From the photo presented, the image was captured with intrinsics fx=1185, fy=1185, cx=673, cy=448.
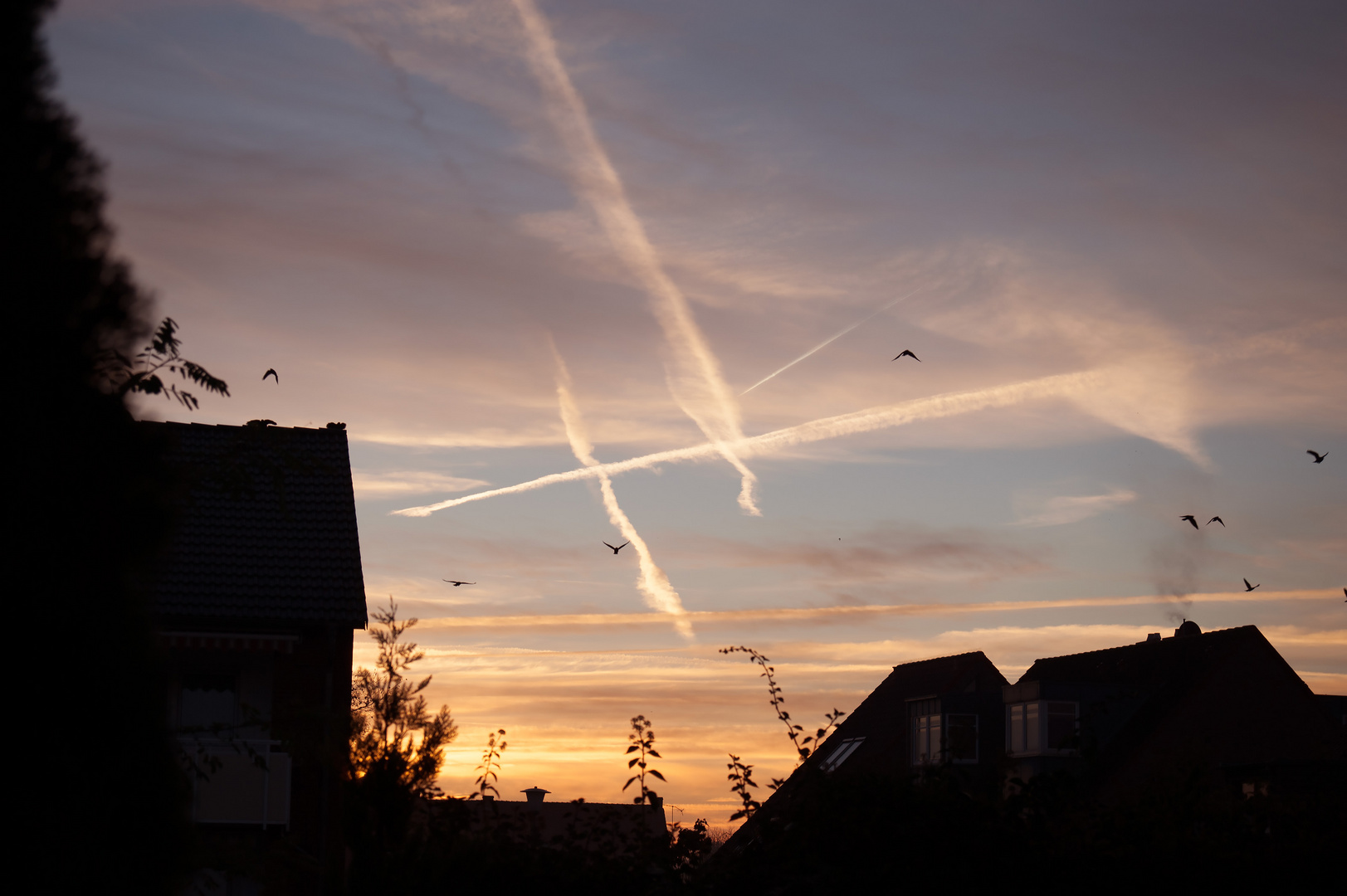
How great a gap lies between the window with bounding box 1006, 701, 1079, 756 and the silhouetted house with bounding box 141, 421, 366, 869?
20.9 m

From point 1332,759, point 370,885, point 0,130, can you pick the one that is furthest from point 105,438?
point 1332,759

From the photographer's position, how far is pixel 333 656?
2347 centimetres

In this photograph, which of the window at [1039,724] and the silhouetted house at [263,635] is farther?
the window at [1039,724]

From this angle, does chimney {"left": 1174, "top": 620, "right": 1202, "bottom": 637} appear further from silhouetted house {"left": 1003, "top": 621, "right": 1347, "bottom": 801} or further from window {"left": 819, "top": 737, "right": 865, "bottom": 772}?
window {"left": 819, "top": 737, "right": 865, "bottom": 772}

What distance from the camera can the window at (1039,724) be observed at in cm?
3556

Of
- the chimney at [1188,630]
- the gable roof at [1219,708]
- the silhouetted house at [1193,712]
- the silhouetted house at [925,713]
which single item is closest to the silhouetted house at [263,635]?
the silhouetted house at [925,713]

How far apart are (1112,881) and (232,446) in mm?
9273

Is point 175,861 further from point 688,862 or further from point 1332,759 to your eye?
point 1332,759

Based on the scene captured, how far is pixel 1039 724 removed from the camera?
35875 mm

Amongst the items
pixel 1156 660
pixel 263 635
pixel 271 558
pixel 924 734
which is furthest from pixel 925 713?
pixel 263 635

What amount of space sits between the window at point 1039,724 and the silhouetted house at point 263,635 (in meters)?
20.9

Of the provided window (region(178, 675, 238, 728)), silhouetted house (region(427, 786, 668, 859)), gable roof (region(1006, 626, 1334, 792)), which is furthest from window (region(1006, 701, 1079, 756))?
silhouetted house (region(427, 786, 668, 859))

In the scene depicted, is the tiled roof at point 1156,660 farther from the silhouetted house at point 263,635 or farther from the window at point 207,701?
the window at point 207,701

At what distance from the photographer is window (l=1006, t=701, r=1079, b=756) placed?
35.6 metres
